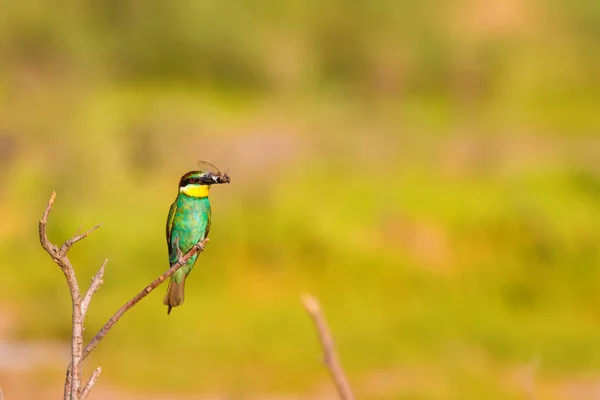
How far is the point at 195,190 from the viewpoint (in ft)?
5.42

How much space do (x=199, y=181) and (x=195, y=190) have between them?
7 cm

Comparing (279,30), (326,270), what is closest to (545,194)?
(326,270)

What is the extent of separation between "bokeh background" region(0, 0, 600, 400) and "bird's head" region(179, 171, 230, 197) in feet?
11.0

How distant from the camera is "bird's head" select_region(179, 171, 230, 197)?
151 centimetres

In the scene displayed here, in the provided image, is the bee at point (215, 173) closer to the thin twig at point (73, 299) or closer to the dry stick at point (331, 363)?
the dry stick at point (331, 363)

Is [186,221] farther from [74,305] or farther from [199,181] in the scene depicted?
[74,305]

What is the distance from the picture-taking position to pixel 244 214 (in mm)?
6812

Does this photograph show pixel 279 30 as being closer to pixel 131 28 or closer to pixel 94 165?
pixel 131 28

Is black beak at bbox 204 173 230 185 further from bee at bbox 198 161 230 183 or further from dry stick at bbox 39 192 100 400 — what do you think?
dry stick at bbox 39 192 100 400

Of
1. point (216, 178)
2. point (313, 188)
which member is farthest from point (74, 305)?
point (313, 188)

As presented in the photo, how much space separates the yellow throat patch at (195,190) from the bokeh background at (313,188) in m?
3.34

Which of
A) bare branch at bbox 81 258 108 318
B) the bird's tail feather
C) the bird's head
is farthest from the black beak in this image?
bare branch at bbox 81 258 108 318

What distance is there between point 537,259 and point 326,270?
1.52 m

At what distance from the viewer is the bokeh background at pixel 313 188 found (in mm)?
5859
